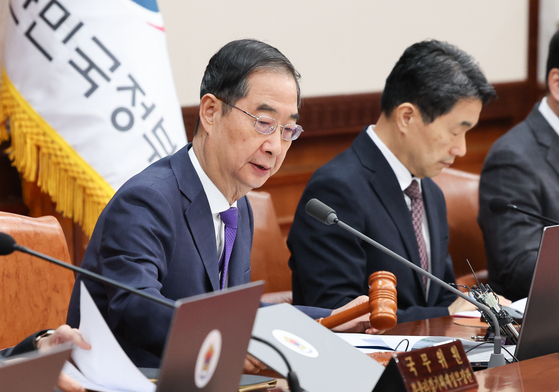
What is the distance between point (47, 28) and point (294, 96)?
1118 millimetres

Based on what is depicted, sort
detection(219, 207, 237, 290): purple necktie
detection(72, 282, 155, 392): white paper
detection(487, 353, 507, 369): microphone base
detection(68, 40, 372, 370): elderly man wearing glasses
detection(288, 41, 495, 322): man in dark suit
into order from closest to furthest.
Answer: detection(72, 282, 155, 392): white paper, detection(487, 353, 507, 369): microphone base, detection(68, 40, 372, 370): elderly man wearing glasses, detection(219, 207, 237, 290): purple necktie, detection(288, 41, 495, 322): man in dark suit

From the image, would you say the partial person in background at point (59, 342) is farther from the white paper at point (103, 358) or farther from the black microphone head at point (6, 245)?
the black microphone head at point (6, 245)

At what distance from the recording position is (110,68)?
2.44 meters

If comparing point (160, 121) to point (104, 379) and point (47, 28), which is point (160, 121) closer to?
point (47, 28)

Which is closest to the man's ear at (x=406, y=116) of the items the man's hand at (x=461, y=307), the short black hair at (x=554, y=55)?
the man's hand at (x=461, y=307)

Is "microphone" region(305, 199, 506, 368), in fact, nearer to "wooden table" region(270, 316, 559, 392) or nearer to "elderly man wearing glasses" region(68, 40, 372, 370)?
"wooden table" region(270, 316, 559, 392)

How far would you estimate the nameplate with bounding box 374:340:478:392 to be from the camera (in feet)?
3.45

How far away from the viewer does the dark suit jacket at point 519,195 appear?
98.4 inches

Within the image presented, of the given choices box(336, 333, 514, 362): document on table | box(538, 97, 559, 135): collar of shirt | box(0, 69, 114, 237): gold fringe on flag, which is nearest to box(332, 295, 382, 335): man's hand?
box(336, 333, 514, 362): document on table

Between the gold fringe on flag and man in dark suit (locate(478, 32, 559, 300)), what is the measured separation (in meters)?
1.40

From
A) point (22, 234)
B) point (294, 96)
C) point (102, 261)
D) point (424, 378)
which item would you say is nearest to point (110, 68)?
point (22, 234)

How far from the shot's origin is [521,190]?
2633 mm

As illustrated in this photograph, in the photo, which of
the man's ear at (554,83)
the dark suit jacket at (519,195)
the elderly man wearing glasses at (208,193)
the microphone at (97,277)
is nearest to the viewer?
the microphone at (97,277)

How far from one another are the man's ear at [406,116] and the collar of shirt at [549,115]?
2.45 ft
